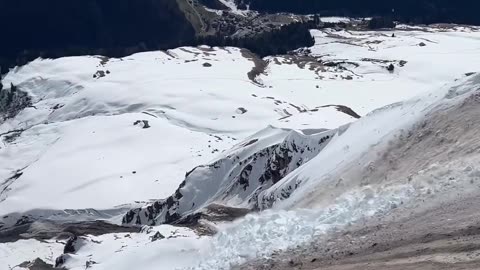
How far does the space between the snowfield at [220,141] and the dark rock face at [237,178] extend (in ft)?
0.38

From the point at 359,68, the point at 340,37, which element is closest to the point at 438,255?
the point at 359,68

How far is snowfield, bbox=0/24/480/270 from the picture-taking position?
22.5 metres

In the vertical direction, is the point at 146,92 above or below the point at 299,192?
below

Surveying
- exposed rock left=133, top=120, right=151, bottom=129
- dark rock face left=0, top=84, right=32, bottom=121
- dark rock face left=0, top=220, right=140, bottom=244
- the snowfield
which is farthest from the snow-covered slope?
dark rock face left=0, top=220, right=140, bottom=244

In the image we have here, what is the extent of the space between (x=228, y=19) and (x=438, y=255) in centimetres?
18344

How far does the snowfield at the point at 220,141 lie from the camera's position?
22453 mm

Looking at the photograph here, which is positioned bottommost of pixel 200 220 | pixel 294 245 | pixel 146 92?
pixel 146 92

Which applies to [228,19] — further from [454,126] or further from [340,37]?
[454,126]

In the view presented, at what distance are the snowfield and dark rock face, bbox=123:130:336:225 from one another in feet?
0.38

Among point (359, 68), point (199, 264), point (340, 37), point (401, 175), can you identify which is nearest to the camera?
point (199, 264)

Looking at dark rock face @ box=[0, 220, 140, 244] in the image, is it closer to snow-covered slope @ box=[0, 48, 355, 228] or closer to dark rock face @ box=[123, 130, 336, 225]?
dark rock face @ box=[123, 130, 336, 225]

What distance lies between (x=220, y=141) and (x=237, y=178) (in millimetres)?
32892

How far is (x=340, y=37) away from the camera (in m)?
149

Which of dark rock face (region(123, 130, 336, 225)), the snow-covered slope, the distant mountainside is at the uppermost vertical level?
dark rock face (region(123, 130, 336, 225))
